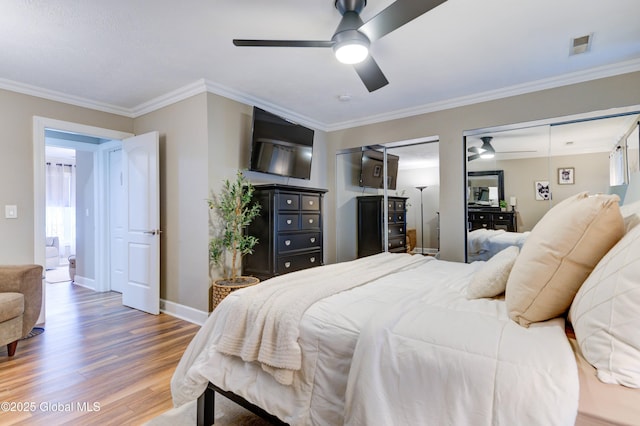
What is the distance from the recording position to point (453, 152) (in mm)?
3736

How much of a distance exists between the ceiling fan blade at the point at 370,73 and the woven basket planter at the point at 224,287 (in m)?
2.12

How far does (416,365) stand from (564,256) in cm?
60

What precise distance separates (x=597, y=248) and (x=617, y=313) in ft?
0.97

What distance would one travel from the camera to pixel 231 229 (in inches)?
129

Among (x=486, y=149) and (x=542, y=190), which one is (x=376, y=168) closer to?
(x=486, y=149)

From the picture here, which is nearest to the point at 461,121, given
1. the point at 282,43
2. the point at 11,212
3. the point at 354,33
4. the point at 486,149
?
the point at 486,149

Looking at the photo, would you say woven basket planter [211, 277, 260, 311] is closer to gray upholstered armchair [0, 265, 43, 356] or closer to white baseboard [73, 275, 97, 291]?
gray upholstered armchair [0, 265, 43, 356]

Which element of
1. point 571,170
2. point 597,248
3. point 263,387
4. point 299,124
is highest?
point 299,124

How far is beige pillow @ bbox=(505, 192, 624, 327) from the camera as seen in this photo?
1.01m

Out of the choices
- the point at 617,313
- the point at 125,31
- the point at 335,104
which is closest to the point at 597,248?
the point at 617,313

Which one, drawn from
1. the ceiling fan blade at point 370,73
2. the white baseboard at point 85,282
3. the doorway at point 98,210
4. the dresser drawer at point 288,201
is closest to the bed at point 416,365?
the ceiling fan blade at point 370,73

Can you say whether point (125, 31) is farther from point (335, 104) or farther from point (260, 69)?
point (335, 104)

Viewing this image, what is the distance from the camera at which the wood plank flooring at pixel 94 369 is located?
72.0 inches

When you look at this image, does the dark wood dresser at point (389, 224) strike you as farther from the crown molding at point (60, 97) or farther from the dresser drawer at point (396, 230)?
the crown molding at point (60, 97)
